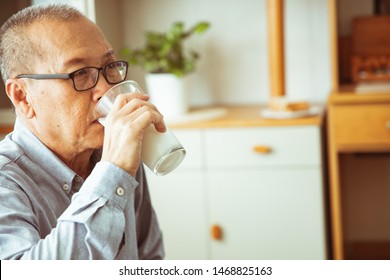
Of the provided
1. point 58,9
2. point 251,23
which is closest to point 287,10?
point 251,23

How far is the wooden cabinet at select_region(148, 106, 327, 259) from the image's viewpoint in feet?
6.46

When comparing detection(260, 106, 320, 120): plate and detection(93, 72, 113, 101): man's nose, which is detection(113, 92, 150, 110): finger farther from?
detection(260, 106, 320, 120): plate

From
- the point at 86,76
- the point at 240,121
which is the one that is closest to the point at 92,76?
the point at 86,76

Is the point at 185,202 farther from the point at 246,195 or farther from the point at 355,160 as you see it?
the point at 355,160

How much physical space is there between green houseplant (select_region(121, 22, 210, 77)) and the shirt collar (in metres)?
1.30

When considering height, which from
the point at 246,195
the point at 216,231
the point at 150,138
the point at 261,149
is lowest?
the point at 216,231

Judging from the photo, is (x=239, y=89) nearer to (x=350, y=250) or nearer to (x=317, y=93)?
(x=317, y=93)

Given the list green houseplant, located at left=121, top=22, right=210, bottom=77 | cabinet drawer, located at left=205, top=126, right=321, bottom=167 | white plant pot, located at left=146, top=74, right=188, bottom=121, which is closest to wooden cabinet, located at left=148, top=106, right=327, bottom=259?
cabinet drawer, located at left=205, top=126, right=321, bottom=167

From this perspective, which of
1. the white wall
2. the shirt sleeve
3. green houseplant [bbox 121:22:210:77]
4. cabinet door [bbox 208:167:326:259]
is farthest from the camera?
the white wall

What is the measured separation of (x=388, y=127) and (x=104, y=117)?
51.5 inches

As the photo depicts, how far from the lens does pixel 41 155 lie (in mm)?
799

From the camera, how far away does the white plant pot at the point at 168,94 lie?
207cm

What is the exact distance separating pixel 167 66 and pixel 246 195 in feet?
1.64

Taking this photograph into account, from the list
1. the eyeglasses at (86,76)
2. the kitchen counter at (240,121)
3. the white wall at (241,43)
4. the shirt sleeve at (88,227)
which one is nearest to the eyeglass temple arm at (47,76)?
the eyeglasses at (86,76)
